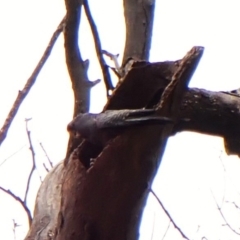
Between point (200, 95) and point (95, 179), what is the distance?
0.17 metres

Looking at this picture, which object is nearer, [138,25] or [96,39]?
[96,39]

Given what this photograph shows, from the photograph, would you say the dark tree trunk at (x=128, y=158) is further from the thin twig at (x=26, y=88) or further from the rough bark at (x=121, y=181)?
the thin twig at (x=26, y=88)

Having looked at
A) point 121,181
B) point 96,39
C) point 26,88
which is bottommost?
point 121,181

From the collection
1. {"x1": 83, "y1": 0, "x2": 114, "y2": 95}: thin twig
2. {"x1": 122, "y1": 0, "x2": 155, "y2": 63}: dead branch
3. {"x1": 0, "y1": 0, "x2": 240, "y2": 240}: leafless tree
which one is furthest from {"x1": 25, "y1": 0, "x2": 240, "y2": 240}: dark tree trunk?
{"x1": 122, "y1": 0, "x2": 155, "y2": 63}: dead branch

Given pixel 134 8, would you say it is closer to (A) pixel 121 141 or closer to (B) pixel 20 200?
(B) pixel 20 200

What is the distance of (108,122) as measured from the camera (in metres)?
0.49

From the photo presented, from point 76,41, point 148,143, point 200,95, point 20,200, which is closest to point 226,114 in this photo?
point 200,95

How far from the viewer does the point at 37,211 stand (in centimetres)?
83

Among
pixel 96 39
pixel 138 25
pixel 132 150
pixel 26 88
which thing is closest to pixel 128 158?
pixel 132 150

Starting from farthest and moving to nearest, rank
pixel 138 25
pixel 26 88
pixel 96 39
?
1. pixel 138 25
2. pixel 96 39
3. pixel 26 88

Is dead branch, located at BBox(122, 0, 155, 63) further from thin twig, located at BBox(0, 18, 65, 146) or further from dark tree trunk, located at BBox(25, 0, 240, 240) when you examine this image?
dark tree trunk, located at BBox(25, 0, 240, 240)

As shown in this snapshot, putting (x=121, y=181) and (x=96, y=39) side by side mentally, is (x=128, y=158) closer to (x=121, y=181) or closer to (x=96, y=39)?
(x=121, y=181)

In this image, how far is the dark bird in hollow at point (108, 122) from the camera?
479 mm

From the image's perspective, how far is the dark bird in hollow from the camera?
0.48 m
